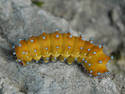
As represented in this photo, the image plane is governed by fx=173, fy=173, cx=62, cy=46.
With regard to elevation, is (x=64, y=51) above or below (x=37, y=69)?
above

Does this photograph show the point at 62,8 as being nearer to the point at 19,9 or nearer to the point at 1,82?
the point at 19,9

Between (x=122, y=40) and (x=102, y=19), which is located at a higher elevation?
(x=102, y=19)

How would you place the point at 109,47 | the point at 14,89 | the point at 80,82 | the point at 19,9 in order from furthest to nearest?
1. the point at 109,47
2. the point at 19,9
3. the point at 80,82
4. the point at 14,89

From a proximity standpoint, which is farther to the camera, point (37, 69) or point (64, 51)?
point (64, 51)

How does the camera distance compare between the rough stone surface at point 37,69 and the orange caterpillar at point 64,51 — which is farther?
the orange caterpillar at point 64,51

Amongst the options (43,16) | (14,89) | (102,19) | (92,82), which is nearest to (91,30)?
A: (102,19)

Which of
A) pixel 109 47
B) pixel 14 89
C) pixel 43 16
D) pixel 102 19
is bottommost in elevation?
pixel 109 47

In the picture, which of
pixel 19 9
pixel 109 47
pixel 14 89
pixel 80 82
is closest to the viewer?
pixel 14 89

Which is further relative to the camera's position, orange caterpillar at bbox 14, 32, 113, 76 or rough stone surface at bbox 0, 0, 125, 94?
orange caterpillar at bbox 14, 32, 113, 76
